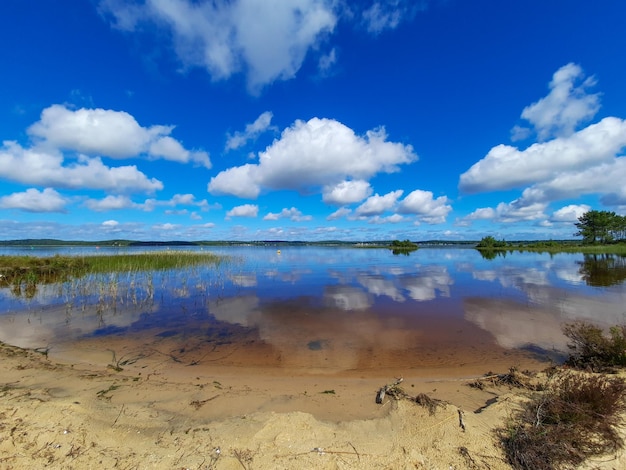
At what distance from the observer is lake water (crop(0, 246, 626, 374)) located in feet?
26.8

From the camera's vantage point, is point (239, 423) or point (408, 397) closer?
point (239, 423)

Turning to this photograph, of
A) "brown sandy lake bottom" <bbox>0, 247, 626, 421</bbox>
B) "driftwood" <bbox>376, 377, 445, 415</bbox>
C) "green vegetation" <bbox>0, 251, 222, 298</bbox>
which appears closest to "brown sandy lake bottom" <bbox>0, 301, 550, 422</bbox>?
"brown sandy lake bottom" <bbox>0, 247, 626, 421</bbox>

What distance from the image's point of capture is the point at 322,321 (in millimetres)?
11594

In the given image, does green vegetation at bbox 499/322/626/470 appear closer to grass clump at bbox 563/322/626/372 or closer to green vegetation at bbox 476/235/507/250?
grass clump at bbox 563/322/626/372

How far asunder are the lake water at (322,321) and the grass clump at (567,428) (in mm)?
3132

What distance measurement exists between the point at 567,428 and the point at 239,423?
4.49 metres

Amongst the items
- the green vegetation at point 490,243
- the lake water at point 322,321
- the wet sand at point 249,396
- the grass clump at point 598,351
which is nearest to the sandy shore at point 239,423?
the wet sand at point 249,396

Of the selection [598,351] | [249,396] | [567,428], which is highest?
[567,428]

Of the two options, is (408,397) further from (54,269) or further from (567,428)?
(54,269)

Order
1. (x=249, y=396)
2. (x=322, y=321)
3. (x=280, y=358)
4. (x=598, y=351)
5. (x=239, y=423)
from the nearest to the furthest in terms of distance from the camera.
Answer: (x=239, y=423), (x=249, y=396), (x=598, y=351), (x=280, y=358), (x=322, y=321)

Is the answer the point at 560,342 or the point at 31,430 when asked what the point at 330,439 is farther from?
the point at 560,342

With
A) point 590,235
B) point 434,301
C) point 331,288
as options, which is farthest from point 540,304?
point 590,235

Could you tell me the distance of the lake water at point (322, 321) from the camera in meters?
8.17

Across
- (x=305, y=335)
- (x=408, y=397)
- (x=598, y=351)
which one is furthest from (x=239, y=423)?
(x=598, y=351)
